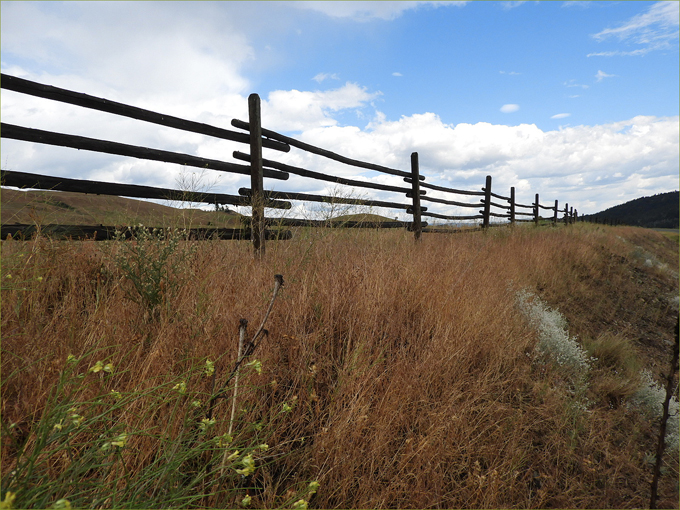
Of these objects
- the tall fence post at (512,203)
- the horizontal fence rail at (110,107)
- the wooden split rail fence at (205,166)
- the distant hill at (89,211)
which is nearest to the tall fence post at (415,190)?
the wooden split rail fence at (205,166)

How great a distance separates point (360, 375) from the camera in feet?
6.93

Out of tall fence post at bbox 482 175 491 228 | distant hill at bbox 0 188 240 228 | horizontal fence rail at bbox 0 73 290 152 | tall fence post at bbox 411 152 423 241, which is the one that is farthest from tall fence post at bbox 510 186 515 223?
distant hill at bbox 0 188 240 228

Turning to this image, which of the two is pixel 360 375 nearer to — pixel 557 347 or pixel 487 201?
pixel 557 347

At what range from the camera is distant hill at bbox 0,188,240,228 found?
10.1 feet

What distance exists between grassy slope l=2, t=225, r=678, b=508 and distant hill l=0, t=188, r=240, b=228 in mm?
375

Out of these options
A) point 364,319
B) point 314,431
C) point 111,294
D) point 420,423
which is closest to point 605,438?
point 420,423

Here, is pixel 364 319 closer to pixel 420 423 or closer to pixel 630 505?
pixel 420 423

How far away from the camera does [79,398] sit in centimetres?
159

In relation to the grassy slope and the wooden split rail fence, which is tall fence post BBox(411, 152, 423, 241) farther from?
the grassy slope

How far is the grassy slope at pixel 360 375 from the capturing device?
5.88 feet

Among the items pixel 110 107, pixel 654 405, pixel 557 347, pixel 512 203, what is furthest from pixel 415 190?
pixel 512 203

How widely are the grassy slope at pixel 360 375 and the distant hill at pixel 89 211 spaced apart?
38 cm

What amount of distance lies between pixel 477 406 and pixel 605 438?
120 centimetres

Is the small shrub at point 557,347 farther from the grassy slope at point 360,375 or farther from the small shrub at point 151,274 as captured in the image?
the small shrub at point 151,274
